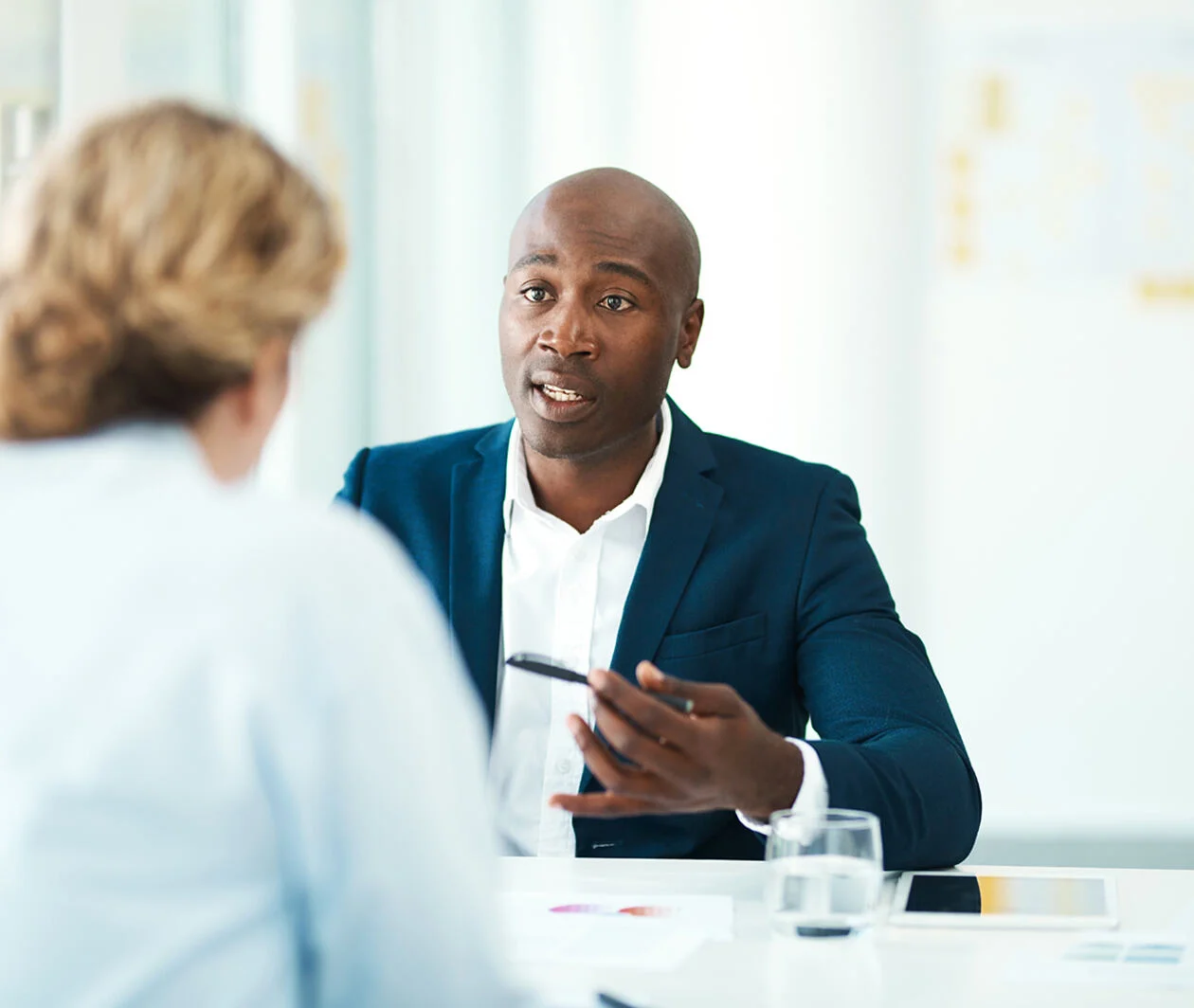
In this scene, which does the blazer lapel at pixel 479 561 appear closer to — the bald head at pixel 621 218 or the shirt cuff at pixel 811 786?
the bald head at pixel 621 218

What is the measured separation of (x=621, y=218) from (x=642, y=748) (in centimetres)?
90

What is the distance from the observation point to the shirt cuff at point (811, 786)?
5.50ft

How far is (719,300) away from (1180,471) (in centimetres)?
134

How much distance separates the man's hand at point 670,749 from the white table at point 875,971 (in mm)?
109

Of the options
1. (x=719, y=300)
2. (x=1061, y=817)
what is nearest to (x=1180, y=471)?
(x=1061, y=817)

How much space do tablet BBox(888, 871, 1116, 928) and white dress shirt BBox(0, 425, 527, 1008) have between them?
72 centimetres

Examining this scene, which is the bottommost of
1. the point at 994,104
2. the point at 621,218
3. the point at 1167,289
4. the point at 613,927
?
the point at 613,927

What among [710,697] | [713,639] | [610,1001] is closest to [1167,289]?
[713,639]

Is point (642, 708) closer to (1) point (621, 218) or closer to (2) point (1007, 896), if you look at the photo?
(2) point (1007, 896)

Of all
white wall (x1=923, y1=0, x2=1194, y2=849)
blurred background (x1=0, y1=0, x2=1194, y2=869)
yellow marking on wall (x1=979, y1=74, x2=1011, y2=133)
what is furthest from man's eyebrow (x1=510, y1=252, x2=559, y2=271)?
yellow marking on wall (x1=979, y1=74, x2=1011, y2=133)

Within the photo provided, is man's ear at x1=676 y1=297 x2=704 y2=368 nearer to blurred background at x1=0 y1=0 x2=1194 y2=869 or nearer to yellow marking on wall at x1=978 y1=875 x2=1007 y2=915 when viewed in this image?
yellow marking on wall at x1=978 y1=875 x2=1007 y2=915

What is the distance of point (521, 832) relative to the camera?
2.00 meters

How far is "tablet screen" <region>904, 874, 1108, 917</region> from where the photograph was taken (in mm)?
1509

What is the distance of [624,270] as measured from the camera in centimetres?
213
